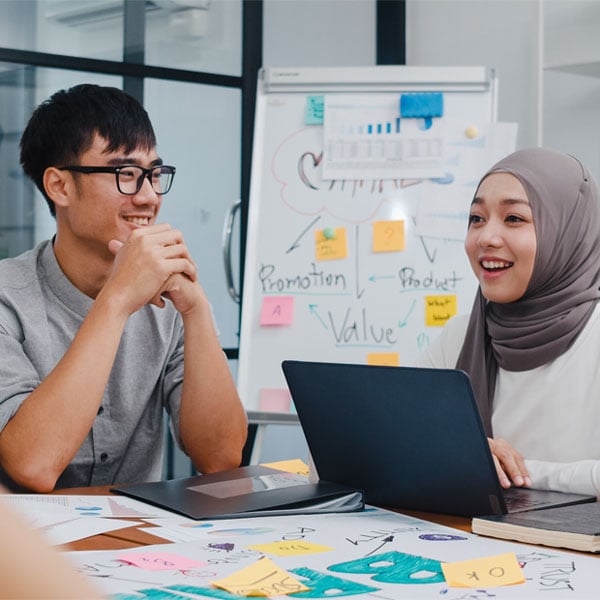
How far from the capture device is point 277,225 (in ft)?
9.48

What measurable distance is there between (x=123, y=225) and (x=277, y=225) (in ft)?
4.08

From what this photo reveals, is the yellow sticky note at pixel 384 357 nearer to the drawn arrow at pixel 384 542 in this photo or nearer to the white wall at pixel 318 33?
the white wall at pixel 318 33

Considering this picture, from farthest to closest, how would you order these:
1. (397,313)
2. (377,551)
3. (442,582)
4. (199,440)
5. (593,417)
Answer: (397,313), (199,440), (593,417), (377,551), (442,582)

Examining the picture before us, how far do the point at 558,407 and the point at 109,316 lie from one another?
74 cm

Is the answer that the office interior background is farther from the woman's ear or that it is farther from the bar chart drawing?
the woman's ear

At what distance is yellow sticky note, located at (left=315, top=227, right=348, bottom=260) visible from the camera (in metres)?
2.85

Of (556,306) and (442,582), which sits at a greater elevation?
(556,306)

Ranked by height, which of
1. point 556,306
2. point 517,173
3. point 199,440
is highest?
point 517,173

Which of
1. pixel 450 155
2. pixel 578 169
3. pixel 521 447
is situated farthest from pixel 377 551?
pixel 450 155

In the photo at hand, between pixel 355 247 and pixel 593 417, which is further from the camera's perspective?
pixel 355 247

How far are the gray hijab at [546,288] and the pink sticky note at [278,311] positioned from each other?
117cm

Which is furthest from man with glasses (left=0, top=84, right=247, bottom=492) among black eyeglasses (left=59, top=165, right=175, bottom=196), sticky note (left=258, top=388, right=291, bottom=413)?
sticky note (left=258, top=388, right=291, bottom=413)

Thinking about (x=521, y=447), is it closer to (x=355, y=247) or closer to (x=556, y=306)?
(x=556, y=306)

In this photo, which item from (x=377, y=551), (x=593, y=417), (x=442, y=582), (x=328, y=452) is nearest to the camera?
(x=442, y=582)
